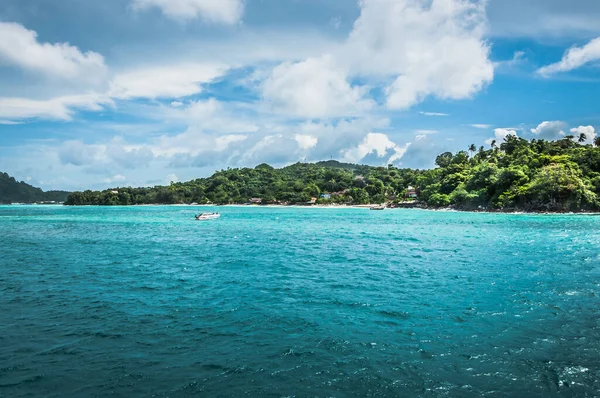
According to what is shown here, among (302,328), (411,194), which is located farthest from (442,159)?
(302,328)

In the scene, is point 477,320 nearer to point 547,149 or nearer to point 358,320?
point 358,320

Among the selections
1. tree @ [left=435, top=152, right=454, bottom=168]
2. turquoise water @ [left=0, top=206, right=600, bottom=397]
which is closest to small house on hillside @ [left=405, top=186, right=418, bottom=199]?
tree @ [left=435, top=152, right=454, bottom=168]

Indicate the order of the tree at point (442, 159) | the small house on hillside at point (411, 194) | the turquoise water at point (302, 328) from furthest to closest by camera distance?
the tree at point (442, 159) → the small house on hillside at point (411, 194) → the turquoise water at point (302, 328)

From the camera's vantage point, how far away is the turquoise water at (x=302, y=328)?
923cm

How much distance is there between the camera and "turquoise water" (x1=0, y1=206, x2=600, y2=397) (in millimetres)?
9234

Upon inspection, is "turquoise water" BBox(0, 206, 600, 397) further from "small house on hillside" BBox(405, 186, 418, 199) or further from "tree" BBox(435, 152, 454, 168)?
"tree" BBox(435, 152, 454, 168)

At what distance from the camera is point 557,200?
90750 millimetres

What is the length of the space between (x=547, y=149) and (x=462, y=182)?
2807 centimetres

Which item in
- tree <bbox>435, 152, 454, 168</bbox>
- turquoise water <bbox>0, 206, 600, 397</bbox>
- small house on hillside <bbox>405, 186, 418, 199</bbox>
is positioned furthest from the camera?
tree <bbox>435, 152, 454, 168</bbox>


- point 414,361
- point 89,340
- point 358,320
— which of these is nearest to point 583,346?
point 414,361

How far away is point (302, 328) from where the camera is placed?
1316cm

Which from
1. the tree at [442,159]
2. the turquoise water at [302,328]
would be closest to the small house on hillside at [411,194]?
the tree at [442,159]

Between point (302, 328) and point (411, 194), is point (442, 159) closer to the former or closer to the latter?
point (411, 194)

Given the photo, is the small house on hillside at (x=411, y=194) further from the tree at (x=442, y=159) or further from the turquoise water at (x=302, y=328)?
the turquoise water at (x=302, y=328)
